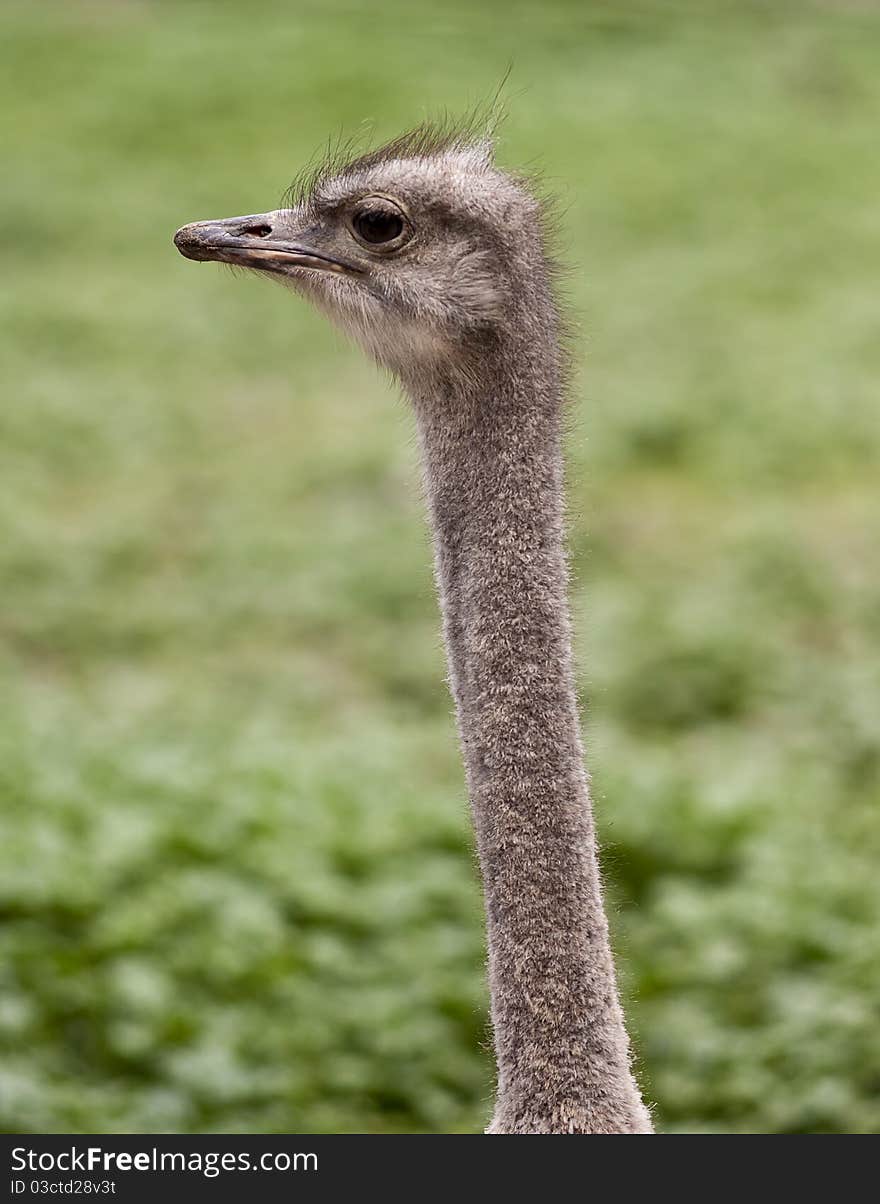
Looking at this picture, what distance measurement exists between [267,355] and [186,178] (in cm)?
425

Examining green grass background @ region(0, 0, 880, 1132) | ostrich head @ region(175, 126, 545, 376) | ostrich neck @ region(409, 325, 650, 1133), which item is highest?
green grass background @ region(0, 0, 880, 1132)

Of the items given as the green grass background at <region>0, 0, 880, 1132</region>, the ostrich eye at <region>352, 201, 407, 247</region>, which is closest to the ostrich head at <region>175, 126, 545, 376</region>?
the ostrich eye at <region>352, 201, 407, 247</region>

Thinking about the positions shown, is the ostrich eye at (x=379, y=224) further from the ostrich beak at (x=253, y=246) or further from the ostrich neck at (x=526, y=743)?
the ostrich neck at (x=526, y=743)

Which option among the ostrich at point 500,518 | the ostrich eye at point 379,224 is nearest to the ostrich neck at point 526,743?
the ostrich at point 500,518

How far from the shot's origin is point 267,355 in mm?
11719

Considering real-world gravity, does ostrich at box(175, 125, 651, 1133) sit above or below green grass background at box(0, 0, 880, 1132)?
below

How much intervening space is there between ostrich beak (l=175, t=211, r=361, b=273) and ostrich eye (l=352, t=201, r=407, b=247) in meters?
0.05

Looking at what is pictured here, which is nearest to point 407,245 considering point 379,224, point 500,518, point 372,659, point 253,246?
point 379,224

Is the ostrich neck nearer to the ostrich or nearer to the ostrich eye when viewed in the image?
the ostrich

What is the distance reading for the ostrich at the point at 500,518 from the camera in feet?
8.18

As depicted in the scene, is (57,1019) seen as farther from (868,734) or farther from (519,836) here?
(868,734)

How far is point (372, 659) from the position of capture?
7.06 m

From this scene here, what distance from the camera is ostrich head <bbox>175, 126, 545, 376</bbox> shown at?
2.63m
